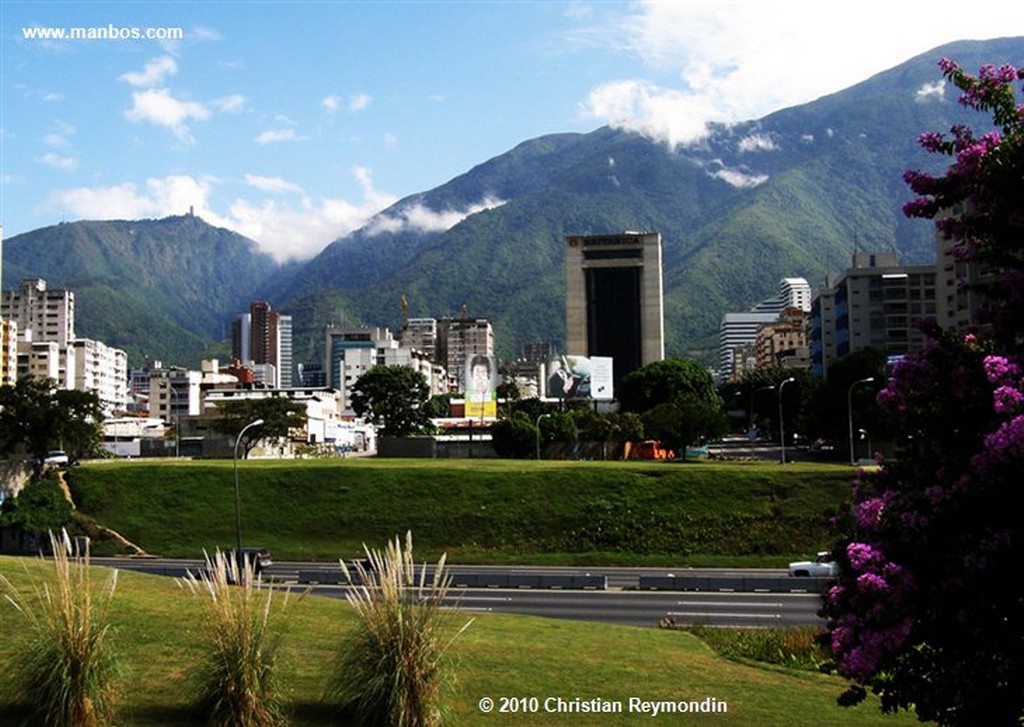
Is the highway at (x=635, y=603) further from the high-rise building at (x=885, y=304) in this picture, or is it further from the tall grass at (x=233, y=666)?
the high-rise building at (x=885, y=304)

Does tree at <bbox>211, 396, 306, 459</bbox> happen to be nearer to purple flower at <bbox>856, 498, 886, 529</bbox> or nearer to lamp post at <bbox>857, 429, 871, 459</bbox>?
lamp post at <bbox>857, 429, 871, 459</bbox>

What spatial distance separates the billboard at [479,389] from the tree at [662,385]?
20.5m

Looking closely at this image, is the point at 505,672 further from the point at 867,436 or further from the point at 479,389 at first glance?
the point at 479,389

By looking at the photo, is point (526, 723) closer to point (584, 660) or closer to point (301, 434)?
point (584, 660)

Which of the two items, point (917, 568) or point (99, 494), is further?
point (99, 494)

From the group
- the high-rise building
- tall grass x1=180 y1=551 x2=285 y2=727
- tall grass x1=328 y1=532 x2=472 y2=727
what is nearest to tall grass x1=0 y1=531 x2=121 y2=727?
tall grass x1=180 y1=551 x2=285 y2=727

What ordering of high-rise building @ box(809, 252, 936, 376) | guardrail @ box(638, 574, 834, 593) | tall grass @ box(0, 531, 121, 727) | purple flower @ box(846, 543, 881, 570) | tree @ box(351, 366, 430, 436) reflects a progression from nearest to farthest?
purple flower @ box(846, 543, 881, 570)
tall grass @ box(0, 531, 121, 727)
guardrail @ box(638, 574, 834, 593)
tree @ box(351, 366, 430, 436)
high-rise building @ box(809, 252, 936, 376)

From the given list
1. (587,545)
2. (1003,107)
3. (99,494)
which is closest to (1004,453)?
(1003,107)

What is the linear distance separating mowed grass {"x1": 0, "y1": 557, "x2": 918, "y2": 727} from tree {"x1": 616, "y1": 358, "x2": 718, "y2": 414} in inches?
4354

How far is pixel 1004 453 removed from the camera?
1011cm

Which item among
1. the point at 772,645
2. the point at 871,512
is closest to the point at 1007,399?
the point at 871,512

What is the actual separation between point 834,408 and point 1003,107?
285 feet

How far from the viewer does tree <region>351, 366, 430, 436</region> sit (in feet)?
404

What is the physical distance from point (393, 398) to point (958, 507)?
375 ft
